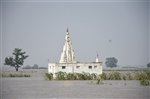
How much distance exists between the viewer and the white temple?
50562mm

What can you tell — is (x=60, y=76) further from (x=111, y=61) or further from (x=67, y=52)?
(x=111, y=61)

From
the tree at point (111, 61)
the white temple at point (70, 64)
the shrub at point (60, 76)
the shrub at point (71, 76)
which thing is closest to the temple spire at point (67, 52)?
the white temple at point (70, 64)

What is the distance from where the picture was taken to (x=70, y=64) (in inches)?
1996

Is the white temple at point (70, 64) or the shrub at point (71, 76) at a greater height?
the white temple at point (70, 64)

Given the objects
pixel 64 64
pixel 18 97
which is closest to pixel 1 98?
pixel 18 97

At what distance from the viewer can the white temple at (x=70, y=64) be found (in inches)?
1991

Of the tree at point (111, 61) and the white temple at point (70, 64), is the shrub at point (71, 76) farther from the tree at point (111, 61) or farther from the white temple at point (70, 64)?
the tree at point (111, 61)

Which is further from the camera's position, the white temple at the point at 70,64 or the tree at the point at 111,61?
the tree at the point at 111,61

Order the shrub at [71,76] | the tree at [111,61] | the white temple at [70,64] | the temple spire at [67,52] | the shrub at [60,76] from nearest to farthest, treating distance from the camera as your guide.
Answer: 1. the shrub at [60,76]
2. the shrub at [71,76]
3. the white temple at [70,64]
4. the temple spire at [67,52]
5. the tree at [111,61]

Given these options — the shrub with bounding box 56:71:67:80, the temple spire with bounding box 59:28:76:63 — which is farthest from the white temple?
the shrub with bounding box 56:71:67:80

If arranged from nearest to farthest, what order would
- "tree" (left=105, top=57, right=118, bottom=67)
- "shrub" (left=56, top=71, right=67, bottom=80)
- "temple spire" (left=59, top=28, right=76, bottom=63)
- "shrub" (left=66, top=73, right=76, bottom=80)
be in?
"shrub" (left=56, top=71, right=67, bottom=80), "shrub" (left=66, top=73, right=76, bottom=80), "temple spire" (left=59, top=28, right=76, bottom=63), "tree" (left=105, top=57, right=118, bottom=67)

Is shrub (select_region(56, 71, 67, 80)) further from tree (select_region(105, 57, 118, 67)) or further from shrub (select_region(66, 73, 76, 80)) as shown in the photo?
tree (select_region(105, 57, 118, 67))

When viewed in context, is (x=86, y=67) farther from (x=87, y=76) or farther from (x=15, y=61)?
(x=15, y=61)

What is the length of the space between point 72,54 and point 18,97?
74.6 feet
